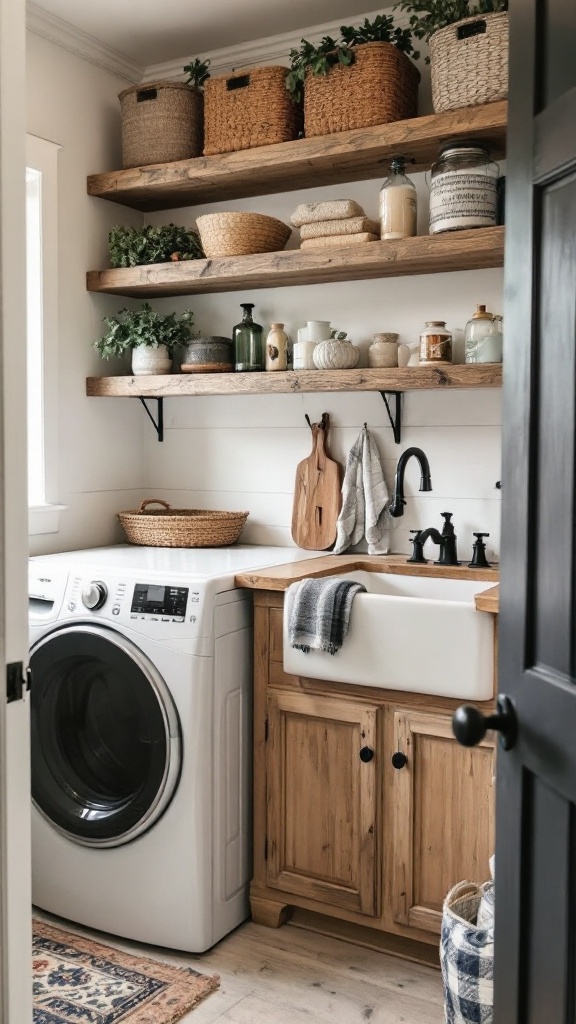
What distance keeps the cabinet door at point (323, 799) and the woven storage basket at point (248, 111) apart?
176 cm

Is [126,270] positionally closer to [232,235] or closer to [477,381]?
[232,235]

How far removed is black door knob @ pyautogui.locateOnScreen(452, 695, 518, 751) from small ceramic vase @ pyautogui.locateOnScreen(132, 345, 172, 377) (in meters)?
2.23

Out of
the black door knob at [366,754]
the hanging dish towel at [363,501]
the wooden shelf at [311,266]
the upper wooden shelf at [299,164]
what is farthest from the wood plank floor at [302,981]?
the upper wooden shelf at [299,164]

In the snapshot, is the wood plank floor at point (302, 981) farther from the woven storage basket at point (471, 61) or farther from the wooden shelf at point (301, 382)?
the woven storage basket at point (471, 61)

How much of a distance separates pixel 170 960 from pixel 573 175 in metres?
2.22

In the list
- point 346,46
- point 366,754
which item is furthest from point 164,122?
point 366,754

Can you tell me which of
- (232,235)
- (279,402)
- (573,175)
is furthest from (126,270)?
(573,175)

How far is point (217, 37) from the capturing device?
125 inches

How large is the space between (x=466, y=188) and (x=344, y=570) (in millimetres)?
1151

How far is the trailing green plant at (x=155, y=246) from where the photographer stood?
125 inches

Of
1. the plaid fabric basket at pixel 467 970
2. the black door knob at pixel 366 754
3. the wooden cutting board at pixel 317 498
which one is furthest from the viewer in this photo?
the wooden cutting board at pixel 317 498

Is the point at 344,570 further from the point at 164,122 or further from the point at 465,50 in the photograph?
the point at 164,122

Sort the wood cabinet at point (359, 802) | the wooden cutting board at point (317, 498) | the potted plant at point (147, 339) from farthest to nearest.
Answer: the potted plant at point (147, 339)
the wooden cutting board at point (317, 498)
the wood cabinet at point (359, 802)

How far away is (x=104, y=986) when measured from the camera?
235 cm
